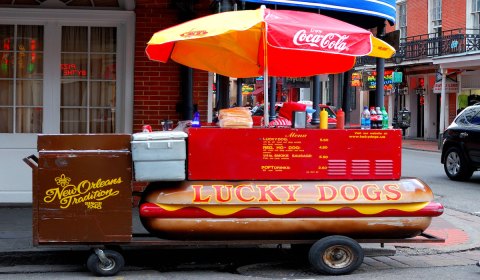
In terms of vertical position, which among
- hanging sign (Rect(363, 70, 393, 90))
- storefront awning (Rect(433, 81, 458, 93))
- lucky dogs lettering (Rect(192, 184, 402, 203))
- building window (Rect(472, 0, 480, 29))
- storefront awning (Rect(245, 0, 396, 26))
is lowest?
lucky dogs lettering (Rect(192, 184, 402, 203))

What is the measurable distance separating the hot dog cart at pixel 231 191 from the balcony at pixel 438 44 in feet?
72.3

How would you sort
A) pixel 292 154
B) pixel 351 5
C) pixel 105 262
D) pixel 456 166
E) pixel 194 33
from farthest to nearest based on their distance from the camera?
pixel 456 166 < pixel 351 5 < pixel 292 154 < pixel 194 33 < pixel 105 262

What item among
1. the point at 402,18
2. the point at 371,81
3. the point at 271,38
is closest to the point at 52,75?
the point at 271,38

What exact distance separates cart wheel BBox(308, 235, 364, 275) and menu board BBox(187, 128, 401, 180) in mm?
622

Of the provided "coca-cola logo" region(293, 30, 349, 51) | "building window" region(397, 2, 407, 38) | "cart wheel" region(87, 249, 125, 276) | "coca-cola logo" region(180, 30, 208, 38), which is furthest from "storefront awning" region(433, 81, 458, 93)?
"cart wheel" region(87, 249, 125, 276)

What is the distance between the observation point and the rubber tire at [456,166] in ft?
52.0

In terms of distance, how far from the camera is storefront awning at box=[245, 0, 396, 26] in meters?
10.7

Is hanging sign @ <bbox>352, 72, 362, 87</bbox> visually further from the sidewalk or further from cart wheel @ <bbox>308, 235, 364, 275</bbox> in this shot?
cart wheel @ <bbox>308, 235, 364, 275</bbox>

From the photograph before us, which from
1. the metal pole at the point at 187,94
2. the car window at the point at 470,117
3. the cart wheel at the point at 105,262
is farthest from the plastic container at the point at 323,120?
the car window at the point at 470,117

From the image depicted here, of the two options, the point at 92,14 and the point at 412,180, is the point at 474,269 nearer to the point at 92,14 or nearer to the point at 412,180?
the point at 412,180

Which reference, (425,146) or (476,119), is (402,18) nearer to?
(425,146)

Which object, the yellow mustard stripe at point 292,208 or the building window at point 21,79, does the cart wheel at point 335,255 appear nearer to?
the yellow mustard stripe at point 292,208

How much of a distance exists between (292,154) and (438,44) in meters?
26.3

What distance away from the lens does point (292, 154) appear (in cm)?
689
